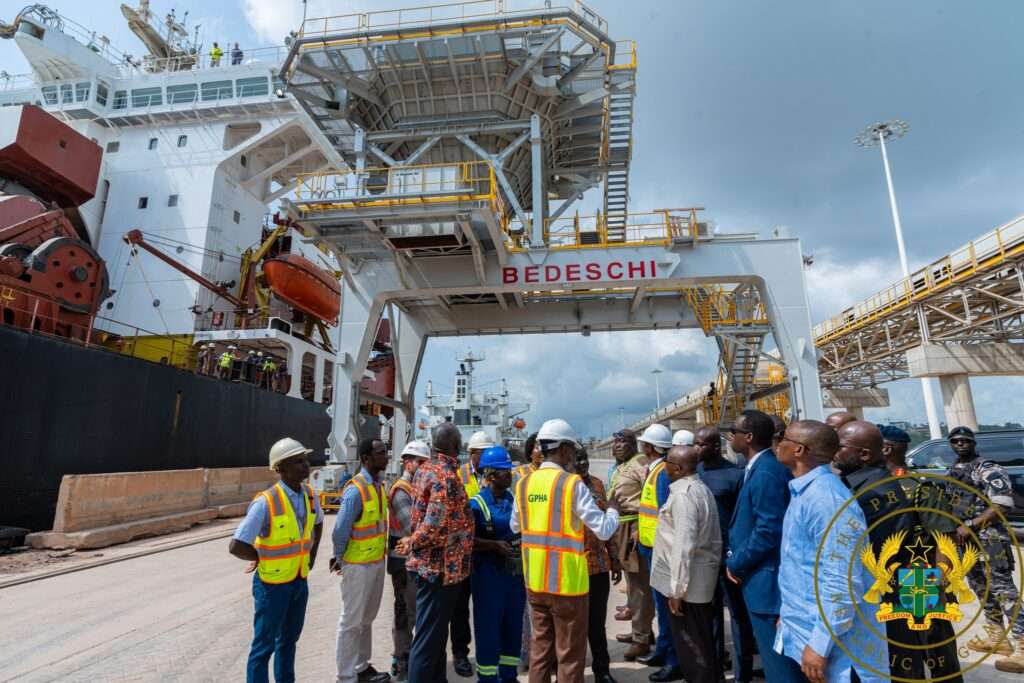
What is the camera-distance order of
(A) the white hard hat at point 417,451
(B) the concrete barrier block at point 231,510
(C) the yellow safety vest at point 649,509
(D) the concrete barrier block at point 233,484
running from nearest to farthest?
(C) the yellow safety vest at point 649,509, (A) the white hard hat at point 417,451, (B) the concrete barrier block at point 231,510, (D) the concrete barrier block at point 233,484

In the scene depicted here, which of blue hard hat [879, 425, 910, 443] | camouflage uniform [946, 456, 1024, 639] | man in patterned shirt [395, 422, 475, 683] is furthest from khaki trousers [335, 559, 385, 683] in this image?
camouflage uniform [946, 456, 1024, 639]

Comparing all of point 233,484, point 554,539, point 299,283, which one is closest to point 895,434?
point 554,539

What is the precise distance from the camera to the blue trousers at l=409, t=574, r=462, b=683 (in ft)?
10.1

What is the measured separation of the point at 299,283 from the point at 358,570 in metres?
16.8

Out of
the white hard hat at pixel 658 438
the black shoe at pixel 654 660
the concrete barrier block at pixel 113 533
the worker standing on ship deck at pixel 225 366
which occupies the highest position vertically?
the worker standing on ship deck at pixel 225 366

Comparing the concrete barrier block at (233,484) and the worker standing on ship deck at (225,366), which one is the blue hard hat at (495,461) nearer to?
the concrete barrier block at (233,484)

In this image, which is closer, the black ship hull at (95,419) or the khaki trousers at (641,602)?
the khaki trousers at (641,602)

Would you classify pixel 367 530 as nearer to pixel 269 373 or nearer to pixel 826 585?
pixel 826 585

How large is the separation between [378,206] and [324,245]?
6.15ft

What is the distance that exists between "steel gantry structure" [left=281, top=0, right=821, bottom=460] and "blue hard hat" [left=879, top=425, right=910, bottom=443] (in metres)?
5.87

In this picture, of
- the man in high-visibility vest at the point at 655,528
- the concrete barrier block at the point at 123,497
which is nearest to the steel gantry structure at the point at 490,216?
the concrete barrier block at the point at 123,497

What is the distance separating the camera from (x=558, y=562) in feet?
9.64

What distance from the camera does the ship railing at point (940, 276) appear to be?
1356 centimetres

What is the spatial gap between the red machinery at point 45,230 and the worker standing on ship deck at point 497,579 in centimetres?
1122
